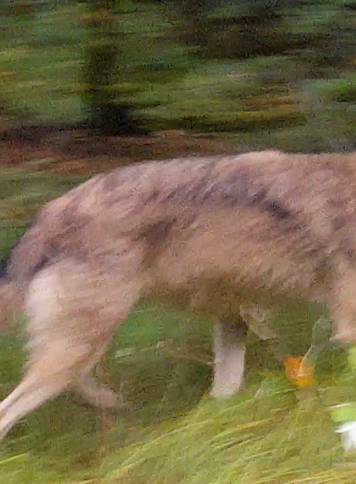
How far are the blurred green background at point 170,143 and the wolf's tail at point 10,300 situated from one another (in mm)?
52

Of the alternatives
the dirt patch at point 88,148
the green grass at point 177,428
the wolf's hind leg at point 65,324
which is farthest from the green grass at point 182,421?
the dirt patch at point 88,148

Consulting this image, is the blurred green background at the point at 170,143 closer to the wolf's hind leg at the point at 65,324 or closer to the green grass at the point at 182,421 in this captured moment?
the green grass at the point at 182,421

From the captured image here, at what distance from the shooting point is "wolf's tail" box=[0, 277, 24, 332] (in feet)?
12.3

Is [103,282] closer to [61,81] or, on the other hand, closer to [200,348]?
[200,348]

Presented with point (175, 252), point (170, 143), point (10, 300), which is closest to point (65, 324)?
point (10, 300)

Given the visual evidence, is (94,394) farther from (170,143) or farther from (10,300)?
(170,143)

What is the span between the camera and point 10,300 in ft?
12.3

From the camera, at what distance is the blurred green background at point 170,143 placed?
363 cm

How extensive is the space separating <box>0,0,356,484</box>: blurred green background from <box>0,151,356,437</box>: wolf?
21 centimetres

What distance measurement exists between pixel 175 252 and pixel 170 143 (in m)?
2.90

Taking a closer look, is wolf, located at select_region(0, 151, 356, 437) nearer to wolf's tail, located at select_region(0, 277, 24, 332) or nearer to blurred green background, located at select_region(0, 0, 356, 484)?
wolf's tail, located at select_region(0, 277, 24, 332)

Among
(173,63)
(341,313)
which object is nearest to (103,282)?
(341,313)

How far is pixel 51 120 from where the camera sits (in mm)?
6324

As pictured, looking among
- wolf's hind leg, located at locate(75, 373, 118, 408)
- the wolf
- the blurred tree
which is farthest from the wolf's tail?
the blurred tree
